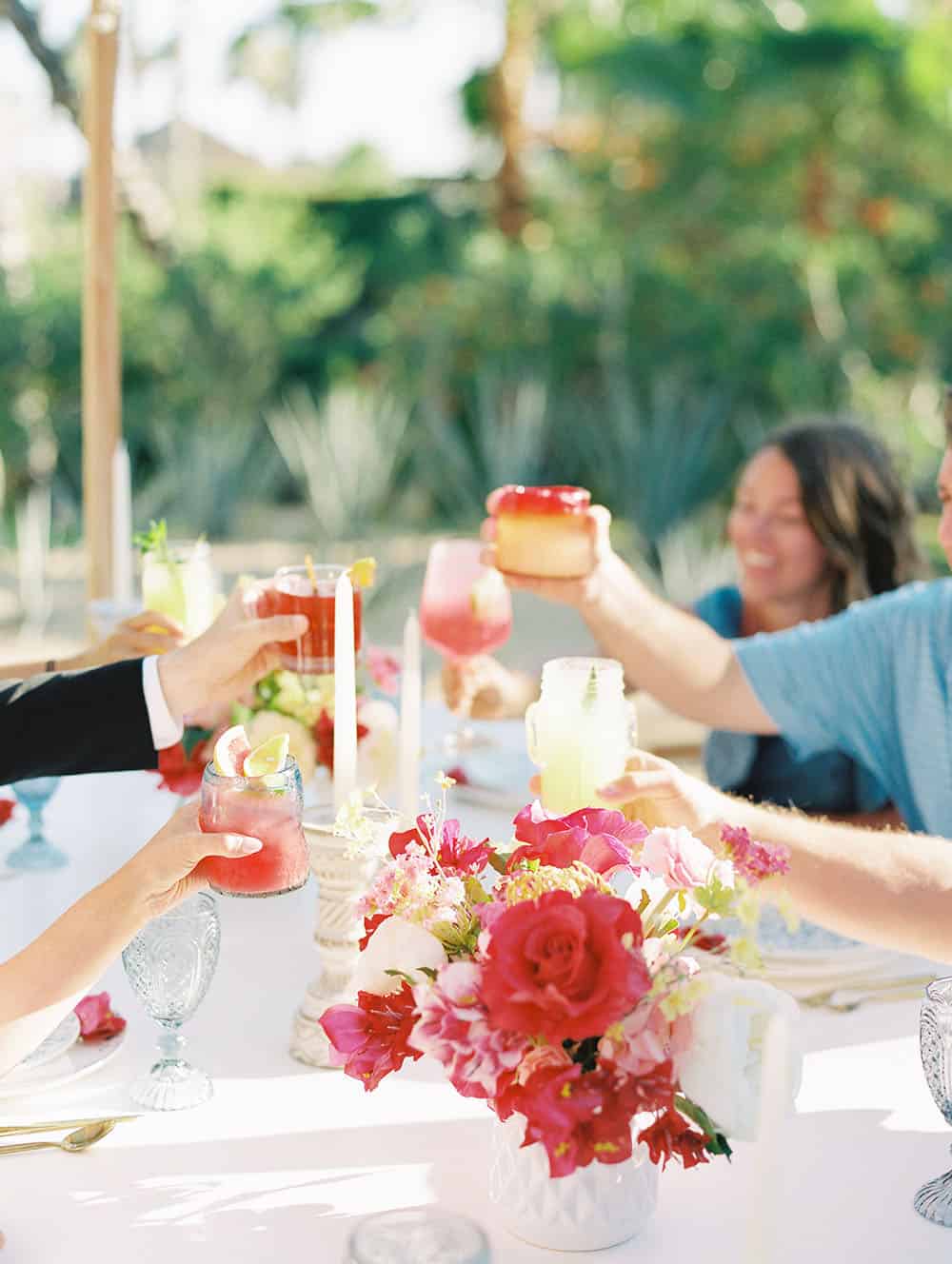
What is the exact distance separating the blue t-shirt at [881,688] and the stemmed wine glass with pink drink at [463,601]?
52 cm

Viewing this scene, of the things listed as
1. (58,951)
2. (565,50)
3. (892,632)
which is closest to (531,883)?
(58,951)

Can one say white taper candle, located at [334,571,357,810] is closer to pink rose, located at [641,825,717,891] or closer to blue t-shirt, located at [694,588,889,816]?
pink rose, located at [641,825,717,891]

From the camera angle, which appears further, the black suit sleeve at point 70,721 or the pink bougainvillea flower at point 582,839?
the black suit sleeve at point 70,721

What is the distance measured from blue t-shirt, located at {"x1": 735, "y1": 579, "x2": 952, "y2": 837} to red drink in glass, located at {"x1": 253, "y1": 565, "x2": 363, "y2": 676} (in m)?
0.90

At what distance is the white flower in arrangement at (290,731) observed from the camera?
198cm

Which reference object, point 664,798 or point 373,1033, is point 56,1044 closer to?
point 373,1033

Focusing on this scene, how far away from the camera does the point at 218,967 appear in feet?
5.65

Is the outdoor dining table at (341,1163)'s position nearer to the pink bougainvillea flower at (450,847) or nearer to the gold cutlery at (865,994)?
the gold cutlery at (865,994)

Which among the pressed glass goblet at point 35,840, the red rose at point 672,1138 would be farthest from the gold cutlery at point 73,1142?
the pressed glass goblet at point 35,840

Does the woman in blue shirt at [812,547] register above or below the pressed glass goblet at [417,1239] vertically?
above

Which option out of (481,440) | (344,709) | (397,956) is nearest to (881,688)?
(344,709)

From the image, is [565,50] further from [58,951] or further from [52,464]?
[58,951]

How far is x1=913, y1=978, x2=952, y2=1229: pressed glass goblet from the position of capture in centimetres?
121

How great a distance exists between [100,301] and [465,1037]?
246 centimetres
